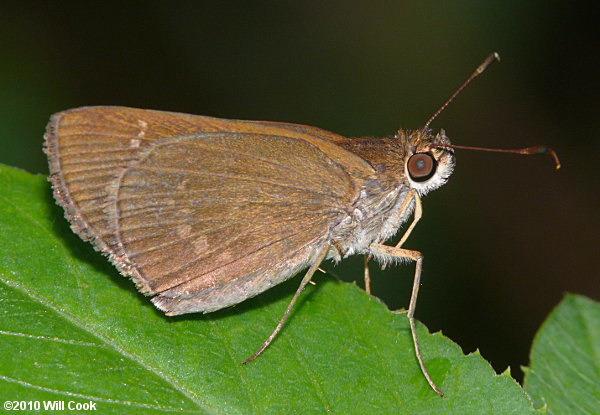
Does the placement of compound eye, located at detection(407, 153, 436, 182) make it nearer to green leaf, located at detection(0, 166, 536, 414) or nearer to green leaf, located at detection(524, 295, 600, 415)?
green leaf, located at detection(0, 166, 536, 414)

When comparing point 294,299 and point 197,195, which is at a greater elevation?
point 197,195

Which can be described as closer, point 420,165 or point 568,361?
point 568,361

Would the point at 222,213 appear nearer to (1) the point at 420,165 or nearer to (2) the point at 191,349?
(2) the point at 191,349

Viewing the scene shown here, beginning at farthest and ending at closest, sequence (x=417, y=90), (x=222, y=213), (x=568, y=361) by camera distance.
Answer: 1. (x=417, y=90)
2. (x=222, y=213)
3. (x=568, y=361)

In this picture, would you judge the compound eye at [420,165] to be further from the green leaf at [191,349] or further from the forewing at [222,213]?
the green leaf at [191,349]

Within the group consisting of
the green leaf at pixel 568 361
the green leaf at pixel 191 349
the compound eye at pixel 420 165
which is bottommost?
the green leaf at pixel 191 349

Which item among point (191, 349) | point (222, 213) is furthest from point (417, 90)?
point (191, 349)

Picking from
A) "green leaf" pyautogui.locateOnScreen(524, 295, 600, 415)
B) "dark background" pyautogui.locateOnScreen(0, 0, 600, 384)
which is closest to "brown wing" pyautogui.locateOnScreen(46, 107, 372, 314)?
"green leaf" pyautogui.locateOnScreen(524, 295, 600, 415)

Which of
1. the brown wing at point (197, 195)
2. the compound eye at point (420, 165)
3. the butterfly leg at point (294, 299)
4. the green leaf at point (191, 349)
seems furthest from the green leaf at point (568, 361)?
the brown wing at point (197, 195)
